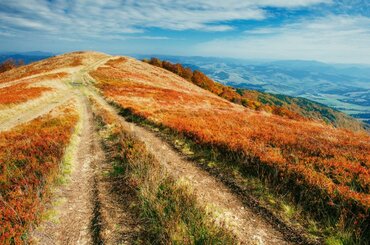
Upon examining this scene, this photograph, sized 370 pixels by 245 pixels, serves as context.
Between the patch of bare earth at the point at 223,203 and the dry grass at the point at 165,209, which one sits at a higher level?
the dry grass at the point at 165,209

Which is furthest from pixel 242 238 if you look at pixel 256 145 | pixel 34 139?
pixel 34 139

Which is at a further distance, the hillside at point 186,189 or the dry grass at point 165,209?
the hillside at point 186,189

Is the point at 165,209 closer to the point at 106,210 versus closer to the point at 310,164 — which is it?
the point at 106,210

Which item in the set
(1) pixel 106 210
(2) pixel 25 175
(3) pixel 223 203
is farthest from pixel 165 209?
(2) pixel 25 175

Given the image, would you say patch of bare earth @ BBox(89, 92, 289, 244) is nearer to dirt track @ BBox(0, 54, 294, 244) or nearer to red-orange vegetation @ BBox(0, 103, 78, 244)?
dirt track @ BBox(0, 54, 294, 244)

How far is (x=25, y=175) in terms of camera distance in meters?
9.53

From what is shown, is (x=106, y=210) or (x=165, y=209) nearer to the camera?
(x=165, y=209)

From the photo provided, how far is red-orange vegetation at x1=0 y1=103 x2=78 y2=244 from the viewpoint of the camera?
6566 millimetres

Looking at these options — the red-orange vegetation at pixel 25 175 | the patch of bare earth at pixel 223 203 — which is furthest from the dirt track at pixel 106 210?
the red-orange vegetation at pixel 25 175

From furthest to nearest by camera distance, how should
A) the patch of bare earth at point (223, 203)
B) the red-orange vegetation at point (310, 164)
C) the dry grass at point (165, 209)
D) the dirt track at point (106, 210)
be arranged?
1. the red-orange vegetation at point (310, 164)
2. the patch of bare earth at point (223, 203)
3. the dirt track at point (106, 210)
4. the dry grass at point (165, 209)

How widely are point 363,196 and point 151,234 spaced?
23.1 ft

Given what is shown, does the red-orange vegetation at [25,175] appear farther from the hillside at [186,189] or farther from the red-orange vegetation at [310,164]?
the red-orange vegetation at [310,164]

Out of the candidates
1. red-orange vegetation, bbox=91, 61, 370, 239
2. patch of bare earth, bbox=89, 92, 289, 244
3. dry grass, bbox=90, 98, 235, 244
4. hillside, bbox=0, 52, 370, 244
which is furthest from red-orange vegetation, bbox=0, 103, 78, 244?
red-orange vegetation, bbox=91, 61, 370, 239

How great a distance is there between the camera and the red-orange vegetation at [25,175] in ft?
21.5
